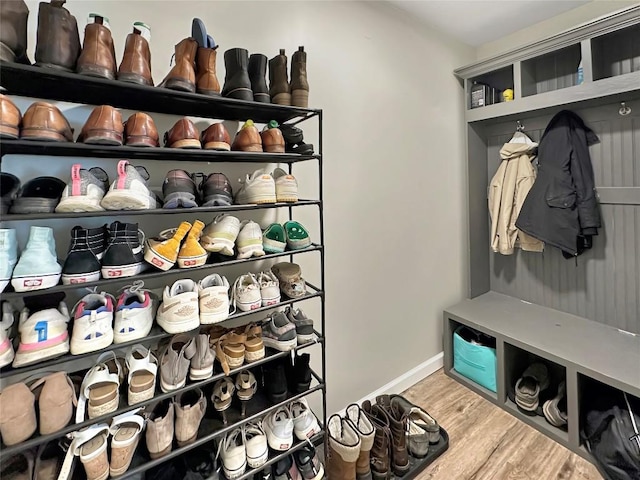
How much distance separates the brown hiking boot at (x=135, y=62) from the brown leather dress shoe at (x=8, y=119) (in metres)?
0.27

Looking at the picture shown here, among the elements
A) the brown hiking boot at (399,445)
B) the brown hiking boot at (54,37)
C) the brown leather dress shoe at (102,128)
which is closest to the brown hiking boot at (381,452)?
the brown hiking boot at (399,445)

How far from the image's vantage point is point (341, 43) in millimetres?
1665

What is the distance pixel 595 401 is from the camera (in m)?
1.59

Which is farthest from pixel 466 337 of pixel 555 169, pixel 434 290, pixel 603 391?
pixel 555 169

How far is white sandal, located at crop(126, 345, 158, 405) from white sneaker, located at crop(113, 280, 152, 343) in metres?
0.10

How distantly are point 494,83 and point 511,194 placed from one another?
93 centimetres

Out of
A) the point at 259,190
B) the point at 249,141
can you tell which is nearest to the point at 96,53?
the point at 249,141

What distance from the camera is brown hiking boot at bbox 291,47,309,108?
122 cm

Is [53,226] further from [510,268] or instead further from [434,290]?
[510,268]

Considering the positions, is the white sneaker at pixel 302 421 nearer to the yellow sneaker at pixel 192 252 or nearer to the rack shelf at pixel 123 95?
the yellow sneaker at pixel 192 252

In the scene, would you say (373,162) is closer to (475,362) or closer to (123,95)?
(123,95)

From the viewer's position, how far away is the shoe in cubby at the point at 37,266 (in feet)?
2.49

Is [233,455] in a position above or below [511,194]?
below

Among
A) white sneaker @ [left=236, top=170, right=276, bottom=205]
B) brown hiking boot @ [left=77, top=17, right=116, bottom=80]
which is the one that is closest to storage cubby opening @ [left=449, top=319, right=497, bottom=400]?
white sneaker @ [left=236, top=170, right=276, bottom=205]
